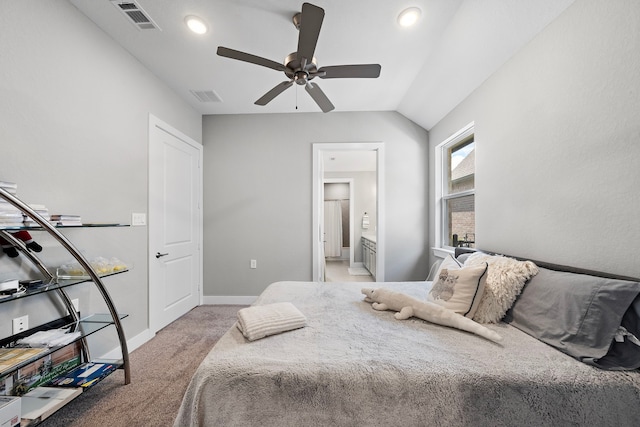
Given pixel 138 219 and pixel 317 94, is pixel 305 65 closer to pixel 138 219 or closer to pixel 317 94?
pixel 317 94

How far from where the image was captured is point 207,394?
0.96m

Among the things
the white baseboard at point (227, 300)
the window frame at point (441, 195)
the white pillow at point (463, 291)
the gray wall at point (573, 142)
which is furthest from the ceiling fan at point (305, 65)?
the white baseboard at point (227, 300)

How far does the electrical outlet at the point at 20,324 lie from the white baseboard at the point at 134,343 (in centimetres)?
72

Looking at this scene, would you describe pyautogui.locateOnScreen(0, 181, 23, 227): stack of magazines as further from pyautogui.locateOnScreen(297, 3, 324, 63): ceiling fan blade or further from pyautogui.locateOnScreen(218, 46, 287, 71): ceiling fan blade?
pyautogui.locateOnScreen(297, 3, 324, 63): ceiling fan blade

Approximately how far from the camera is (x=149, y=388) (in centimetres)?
177

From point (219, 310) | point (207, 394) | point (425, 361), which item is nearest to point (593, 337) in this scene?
point (425, 361)

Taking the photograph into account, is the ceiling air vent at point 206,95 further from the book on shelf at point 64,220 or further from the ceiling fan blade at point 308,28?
the book on shelf at point 64,220

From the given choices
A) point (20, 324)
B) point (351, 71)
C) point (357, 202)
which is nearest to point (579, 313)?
point (351, 71)

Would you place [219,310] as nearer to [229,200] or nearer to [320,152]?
[229,200]

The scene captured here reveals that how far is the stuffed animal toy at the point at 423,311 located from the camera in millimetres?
1249

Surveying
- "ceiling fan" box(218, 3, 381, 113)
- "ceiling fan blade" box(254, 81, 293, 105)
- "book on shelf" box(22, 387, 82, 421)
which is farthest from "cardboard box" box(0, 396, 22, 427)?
"ceiling fan blade" box(254, 81, 293, 105)

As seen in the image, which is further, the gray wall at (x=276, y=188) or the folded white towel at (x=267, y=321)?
the gray wall at (x=276, y=188)

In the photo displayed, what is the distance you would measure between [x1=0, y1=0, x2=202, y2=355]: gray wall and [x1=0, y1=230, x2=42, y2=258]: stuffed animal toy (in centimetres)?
4

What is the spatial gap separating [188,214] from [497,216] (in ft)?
11.0
